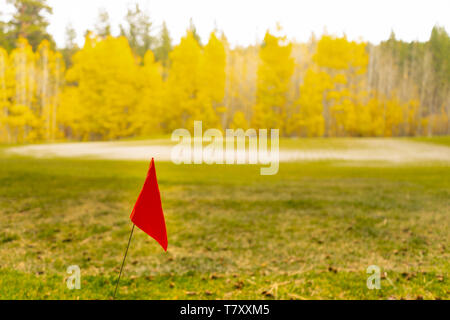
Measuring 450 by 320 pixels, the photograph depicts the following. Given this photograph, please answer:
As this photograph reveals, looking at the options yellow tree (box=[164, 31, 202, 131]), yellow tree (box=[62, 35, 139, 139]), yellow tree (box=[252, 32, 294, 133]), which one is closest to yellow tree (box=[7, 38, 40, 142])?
yellow tree (box=[62, 35, 139, 139])

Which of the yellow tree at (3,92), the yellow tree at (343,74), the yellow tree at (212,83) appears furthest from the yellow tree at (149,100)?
the yellow tree at (343,74)

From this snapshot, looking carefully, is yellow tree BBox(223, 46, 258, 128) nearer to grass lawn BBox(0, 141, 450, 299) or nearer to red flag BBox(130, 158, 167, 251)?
grass lawn BBox(0, 141, 450, 299)

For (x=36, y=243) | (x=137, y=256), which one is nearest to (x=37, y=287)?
(x=137, y=256)

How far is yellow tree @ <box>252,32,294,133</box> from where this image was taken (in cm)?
1292

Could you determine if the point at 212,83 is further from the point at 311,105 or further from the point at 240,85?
the point at 311,105

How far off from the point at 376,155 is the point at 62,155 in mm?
10257

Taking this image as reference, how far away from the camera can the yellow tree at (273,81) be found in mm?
12920

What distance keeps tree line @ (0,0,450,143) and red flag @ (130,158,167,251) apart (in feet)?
18.6

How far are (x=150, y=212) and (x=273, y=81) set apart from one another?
42.6ft

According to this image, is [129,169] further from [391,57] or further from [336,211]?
[391,57]

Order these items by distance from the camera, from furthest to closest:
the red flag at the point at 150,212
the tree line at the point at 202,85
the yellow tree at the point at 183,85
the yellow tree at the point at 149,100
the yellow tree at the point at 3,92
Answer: the yellow tree at the point at 149,100
the yellow tree at the point at 183,85
the yellow tree at the point at 3,92
the tree line at the point at 202,85
the red flag at the point at 150,212

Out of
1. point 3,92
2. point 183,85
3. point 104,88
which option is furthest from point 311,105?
point 3,92

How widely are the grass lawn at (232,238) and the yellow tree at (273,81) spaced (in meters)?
5.62

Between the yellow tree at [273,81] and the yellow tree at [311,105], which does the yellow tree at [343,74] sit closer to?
the yellow tree at [311,105]
